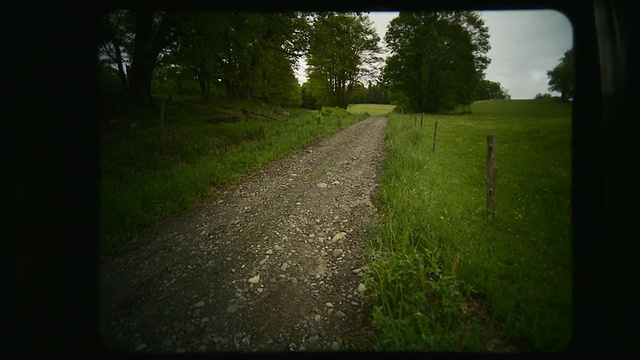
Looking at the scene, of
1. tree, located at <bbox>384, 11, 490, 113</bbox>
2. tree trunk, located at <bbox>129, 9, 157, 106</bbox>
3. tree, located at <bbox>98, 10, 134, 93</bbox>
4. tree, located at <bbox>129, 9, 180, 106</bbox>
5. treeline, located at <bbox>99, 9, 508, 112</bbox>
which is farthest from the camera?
tree, located at <bbox>384, 11, 490, 113</bbox>

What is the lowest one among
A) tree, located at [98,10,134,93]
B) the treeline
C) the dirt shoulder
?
the dirt shoulder

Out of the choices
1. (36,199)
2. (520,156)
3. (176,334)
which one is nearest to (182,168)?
(176,334)

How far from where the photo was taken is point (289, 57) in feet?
46.3

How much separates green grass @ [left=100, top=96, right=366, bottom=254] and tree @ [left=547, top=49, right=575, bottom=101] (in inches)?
143

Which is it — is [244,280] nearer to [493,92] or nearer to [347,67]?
[493,92]

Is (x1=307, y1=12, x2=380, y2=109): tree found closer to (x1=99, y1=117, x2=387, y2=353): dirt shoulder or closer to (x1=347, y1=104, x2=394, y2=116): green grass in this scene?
(x1=347, y1=104, x2=394, y2=116): green grass

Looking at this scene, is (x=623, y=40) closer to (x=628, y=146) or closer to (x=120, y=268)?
(x=628, y=146)

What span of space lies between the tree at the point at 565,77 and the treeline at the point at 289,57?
40.4 inches

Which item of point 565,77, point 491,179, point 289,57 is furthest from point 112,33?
point 289,57

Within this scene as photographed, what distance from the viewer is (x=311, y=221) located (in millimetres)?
4809

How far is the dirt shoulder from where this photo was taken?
2486 mm

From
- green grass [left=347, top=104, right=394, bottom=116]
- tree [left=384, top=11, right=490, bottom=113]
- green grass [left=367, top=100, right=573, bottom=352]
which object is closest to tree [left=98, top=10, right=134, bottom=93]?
green grass [left=367, top=100, right=573, bottom=352]

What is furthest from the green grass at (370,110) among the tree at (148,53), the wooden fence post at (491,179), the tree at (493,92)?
the wooden fence post at (491,179)

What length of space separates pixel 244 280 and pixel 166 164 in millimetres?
5277
